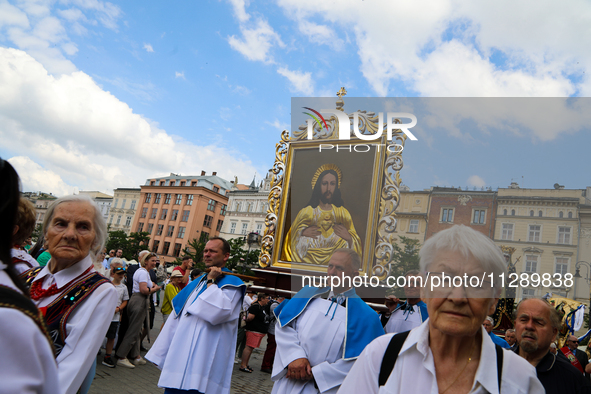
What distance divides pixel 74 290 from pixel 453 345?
1.76 meters

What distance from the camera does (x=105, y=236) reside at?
96.2 inches

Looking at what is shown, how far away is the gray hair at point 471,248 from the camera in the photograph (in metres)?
1.62

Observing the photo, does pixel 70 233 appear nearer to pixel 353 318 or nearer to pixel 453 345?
pixel 453 345

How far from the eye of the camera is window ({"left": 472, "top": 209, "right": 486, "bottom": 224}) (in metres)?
2.77

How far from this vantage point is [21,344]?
985 millimetres

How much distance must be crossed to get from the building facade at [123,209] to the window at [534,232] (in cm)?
6322

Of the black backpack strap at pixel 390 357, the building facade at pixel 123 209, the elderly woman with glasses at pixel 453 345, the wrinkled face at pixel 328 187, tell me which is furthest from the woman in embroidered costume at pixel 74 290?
the building facade at pixel 123 209

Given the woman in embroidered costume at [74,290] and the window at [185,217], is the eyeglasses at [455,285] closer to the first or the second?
the woman in embroidered costume at [74,290]

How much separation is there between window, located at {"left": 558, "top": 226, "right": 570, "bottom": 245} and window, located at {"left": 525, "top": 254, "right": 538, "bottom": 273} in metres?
0.27

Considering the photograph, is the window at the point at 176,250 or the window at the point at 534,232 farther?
the window at the point at 176,250

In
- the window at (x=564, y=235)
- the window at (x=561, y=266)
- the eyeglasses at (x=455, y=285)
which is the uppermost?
the window at (x=564, y=235)

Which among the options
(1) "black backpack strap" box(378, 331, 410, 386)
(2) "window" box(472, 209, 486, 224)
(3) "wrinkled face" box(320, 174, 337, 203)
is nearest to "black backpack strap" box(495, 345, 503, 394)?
(1) "black backpack strap" box(378, 331, 410, 386)

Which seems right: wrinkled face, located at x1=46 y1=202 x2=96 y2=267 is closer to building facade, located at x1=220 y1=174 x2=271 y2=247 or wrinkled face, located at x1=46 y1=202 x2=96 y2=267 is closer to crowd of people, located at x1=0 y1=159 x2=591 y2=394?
crowd of people, located at x1=0 y1=159 x2=591 y2=394

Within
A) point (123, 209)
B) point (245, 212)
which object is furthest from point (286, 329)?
point (123, 209)
